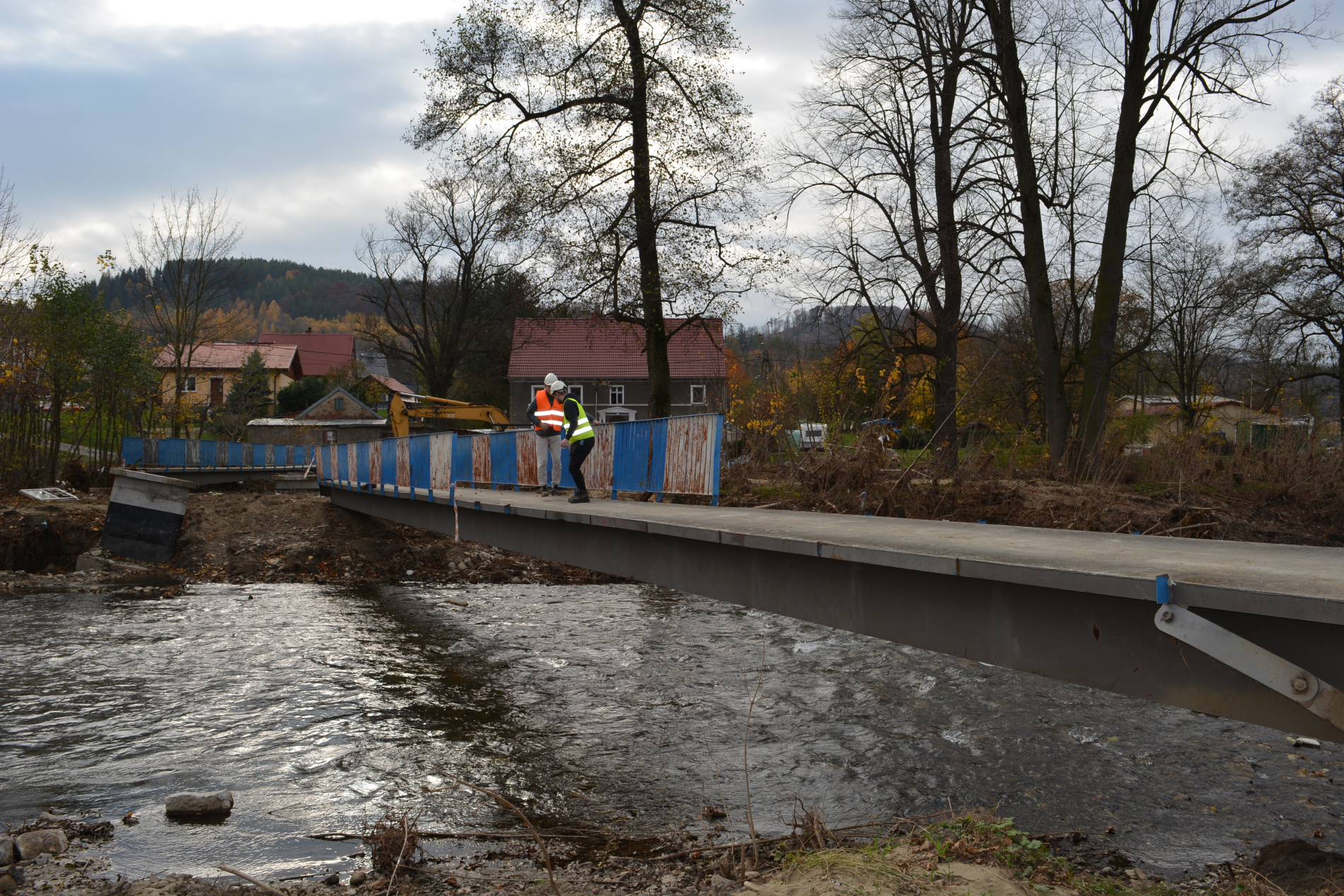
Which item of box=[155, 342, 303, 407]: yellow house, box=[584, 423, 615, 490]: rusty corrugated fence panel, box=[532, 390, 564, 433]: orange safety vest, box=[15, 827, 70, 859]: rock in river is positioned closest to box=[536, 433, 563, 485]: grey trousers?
box=[584, 423, 615, 490]: rusty corrugated fence panel

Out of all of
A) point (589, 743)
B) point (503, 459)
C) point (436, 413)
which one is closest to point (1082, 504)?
point (589, 743)

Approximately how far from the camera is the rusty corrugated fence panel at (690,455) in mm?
9703

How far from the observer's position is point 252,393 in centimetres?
5881

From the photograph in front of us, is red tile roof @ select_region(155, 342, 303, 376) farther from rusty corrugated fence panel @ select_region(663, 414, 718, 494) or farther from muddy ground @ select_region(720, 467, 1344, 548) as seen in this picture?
rusty corrugated fence panel @ select_region(663, 414, 718, 494)

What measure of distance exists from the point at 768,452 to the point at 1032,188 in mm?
7504

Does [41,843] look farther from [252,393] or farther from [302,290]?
[302,290]

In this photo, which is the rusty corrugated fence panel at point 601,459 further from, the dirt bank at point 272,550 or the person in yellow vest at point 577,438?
the dirt bank at point 272,550

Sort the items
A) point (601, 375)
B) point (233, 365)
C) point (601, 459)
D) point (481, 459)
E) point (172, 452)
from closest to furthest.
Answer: point (601, 459) < point (481, 459) < point (172, 452) < point (601, 375) < point (233, 365)

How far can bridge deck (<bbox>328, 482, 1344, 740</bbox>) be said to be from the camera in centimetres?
344

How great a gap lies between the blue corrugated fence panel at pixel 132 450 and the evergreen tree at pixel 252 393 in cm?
2537

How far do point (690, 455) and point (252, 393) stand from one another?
5669 cm

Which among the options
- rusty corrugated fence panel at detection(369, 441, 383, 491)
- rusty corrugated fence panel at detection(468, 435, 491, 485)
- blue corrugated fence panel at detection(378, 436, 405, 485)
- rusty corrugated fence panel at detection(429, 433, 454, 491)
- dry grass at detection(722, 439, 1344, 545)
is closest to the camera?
dry grass at detection(722, 439, 1344, 545)

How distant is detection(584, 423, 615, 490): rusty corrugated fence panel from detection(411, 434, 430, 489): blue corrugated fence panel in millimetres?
5223

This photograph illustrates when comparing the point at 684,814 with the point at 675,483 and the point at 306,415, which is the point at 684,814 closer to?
the point at 675,483
